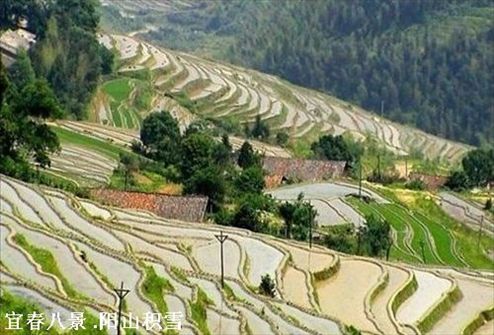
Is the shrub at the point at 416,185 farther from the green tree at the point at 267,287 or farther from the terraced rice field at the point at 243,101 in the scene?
the green tree at the point at 267,287

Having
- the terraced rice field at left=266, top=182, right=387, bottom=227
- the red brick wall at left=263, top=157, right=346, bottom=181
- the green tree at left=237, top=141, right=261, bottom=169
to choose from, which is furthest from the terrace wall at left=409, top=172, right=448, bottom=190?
the green tree at left=237, top=141, right=261, bottom=169

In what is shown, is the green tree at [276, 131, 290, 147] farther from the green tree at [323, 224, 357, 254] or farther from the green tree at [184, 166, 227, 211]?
the green tree at [184, 166, 227, 211]

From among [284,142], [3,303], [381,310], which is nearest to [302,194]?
[381,310]

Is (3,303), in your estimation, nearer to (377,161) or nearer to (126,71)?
(377,161)

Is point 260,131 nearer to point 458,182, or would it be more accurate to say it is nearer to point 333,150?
point 333,150

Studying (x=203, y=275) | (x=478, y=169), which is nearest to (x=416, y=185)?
(x=478, y=169)
